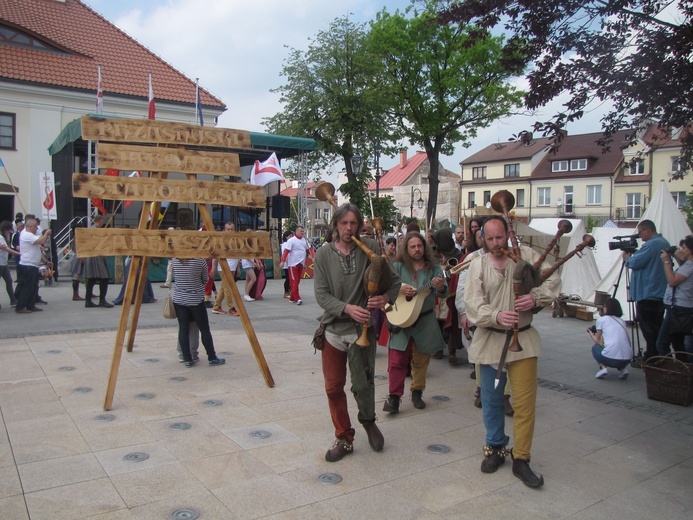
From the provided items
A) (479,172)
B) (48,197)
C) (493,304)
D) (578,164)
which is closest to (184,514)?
(493,304)

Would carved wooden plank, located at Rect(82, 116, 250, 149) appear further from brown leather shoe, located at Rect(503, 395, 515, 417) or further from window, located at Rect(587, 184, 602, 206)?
window, located at Rect(587, 184, 602, 206)

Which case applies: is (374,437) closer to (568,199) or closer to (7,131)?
(7,131)

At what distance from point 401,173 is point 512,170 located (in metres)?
17.2

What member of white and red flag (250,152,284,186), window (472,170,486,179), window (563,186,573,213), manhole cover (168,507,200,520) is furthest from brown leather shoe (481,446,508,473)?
window (472,170,486,179)

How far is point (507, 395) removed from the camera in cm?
574

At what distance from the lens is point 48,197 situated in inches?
635

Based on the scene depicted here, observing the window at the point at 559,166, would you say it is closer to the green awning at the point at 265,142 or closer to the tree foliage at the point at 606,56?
the green awning at the point at 265,142

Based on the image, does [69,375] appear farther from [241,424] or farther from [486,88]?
[486,88]

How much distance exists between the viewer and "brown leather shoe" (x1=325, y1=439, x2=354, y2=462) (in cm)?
421

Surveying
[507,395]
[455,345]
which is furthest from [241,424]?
[455,345]

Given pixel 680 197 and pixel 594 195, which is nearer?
pixel 680 197

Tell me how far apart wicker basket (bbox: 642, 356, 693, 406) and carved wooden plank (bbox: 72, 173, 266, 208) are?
15.0 ft

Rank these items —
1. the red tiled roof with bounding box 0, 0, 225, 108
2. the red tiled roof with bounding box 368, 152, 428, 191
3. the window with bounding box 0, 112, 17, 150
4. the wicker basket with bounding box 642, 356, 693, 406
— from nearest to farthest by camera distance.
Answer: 1. the wicker basket with bounding box 642, 356, 693, 406
2. the window with bounding box 0, 112, 17, 150
3. the red tiled roof with bounding box 0, 0, 225, 108
4. the red tiled roof with bounding box 368, 152, 428, 191

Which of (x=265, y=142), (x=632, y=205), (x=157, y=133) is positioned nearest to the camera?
(x=157, y=133)
